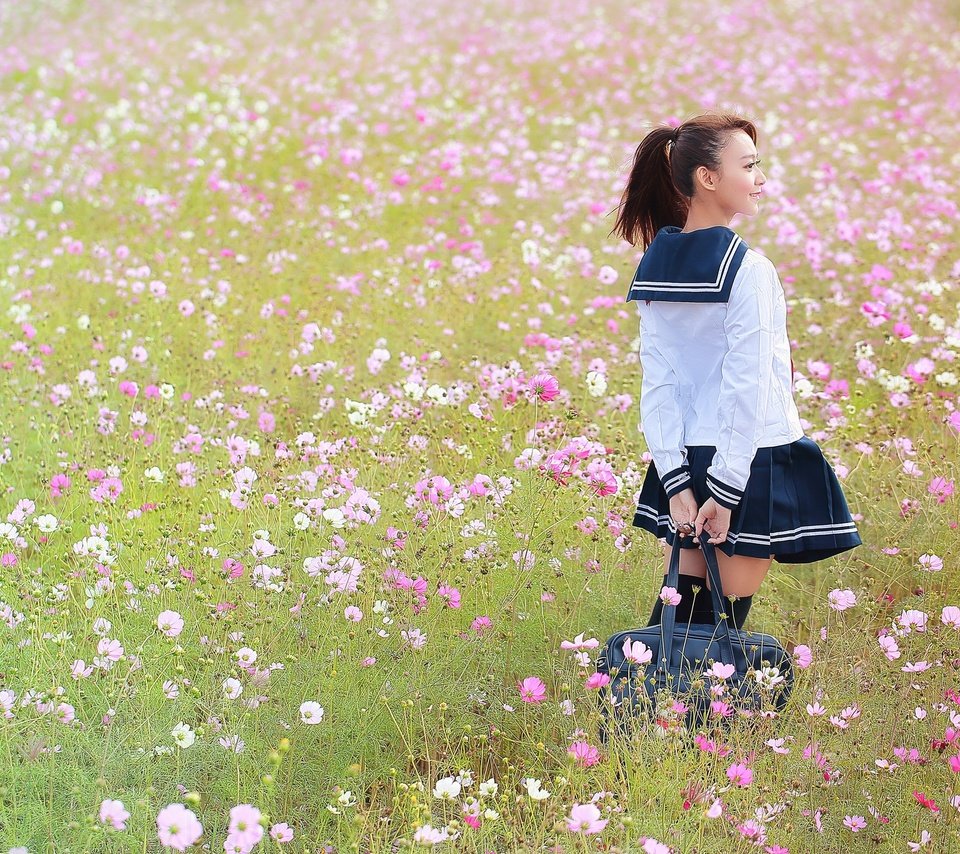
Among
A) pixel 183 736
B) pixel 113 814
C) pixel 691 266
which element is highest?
pixel 691 266

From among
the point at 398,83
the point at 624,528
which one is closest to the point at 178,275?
the point at 624,528

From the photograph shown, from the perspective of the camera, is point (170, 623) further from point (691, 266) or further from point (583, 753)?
point (691, 266)

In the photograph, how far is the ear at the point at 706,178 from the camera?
9.10 feet

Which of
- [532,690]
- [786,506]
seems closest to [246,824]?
[532,690]

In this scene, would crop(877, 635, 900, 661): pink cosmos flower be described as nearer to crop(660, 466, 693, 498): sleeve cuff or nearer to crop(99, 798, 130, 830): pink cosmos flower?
crop(660, 466, 693, 498): sleeve cuff

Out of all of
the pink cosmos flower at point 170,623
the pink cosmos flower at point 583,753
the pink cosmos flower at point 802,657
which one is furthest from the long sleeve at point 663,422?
the pink cosmos flower at point 170,623

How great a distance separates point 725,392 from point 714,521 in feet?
1.02

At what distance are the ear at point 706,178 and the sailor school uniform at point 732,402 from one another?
0.12 m

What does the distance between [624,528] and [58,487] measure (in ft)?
6.24

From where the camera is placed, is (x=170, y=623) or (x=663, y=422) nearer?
(x=170, y=623)

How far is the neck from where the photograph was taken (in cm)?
281

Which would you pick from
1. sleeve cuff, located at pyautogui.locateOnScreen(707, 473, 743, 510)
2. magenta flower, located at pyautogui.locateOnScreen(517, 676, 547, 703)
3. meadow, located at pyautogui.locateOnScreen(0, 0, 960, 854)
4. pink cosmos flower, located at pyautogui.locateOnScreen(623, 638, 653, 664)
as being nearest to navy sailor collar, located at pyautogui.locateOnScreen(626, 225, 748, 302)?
sleeve cuff, located at pyautogui.locateOnScreen(707, 473, 743, 510)

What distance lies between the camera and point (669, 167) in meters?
2.93

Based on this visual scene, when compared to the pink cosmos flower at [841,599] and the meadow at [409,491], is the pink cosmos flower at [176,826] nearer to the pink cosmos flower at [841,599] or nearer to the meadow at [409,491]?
the meadow at [409,491]
